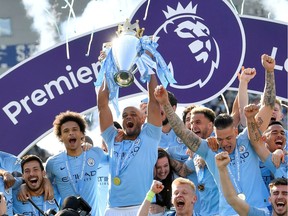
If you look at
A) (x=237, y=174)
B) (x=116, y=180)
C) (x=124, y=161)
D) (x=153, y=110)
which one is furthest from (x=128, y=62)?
(x=237, y=174)

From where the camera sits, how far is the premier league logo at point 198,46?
11.7m

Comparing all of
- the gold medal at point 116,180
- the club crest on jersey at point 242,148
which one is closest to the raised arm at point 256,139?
the club crest on jersey at point 242,148

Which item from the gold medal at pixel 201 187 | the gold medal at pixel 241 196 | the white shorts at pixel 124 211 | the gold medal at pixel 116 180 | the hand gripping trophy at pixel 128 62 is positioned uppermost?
the hand gripping trophy at pixel 128 62

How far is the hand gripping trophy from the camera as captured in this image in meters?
9.54

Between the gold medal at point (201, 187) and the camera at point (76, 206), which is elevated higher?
the gold medal at point (201, 187)

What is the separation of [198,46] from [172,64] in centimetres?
31

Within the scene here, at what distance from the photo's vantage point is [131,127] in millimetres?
9695

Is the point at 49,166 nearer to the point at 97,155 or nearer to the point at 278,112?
the point at 97,155

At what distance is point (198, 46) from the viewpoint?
11688 millimetres

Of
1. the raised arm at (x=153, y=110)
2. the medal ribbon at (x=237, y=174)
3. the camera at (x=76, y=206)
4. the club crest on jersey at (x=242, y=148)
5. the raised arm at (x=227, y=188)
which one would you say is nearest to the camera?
the raised arm at (x=227, y=188)

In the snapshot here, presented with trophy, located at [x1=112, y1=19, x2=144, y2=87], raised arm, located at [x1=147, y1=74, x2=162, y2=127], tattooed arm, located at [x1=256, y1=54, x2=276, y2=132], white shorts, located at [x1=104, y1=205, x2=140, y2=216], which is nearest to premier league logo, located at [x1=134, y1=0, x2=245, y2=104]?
tattooed arm, located at [x1=256, y1=54, x2=276, y2=132]

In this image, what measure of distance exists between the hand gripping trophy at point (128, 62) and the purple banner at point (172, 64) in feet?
5.93

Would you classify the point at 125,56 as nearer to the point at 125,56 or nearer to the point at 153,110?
the point at 125,56

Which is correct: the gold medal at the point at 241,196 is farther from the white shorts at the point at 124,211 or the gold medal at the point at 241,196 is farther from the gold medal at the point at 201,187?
the white shorts at the point at 124,211
